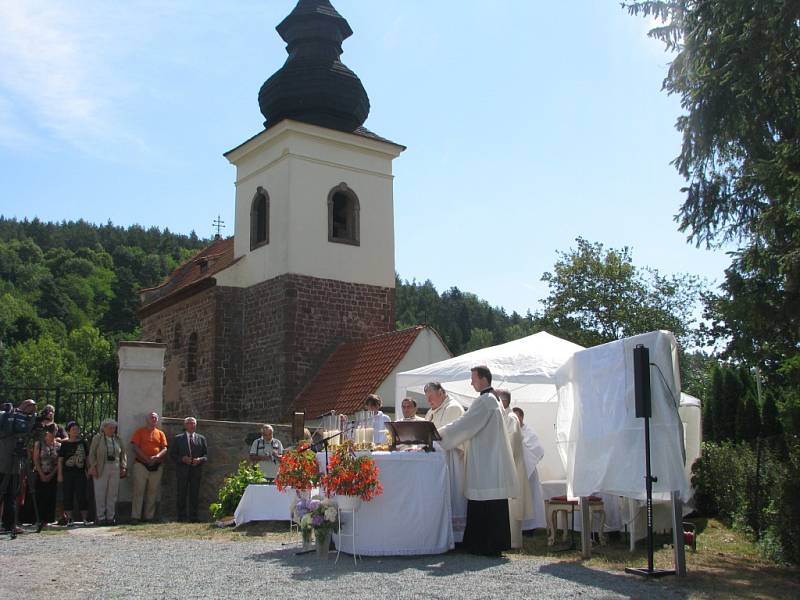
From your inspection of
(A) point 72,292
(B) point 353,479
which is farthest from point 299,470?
(A) point 72,292

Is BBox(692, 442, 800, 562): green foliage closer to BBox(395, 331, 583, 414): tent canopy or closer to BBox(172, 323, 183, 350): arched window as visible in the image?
BBox(395, 331, 583, 414): tent canopy

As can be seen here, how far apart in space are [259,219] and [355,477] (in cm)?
1804

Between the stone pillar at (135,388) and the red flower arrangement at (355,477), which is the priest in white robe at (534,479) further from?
the stone pillar at (135,388)

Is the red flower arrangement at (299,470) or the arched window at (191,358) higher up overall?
the arched window at (191,358)

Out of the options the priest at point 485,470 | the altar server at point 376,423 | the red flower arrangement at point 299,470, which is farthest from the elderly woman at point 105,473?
the priest at point 485,470

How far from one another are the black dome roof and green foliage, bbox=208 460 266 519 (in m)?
13.8

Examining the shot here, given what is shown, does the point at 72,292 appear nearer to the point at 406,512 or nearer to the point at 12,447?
the point at 12,447

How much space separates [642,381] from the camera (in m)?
8.32

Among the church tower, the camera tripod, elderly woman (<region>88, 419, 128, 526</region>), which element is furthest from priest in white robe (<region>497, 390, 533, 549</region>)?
the church tower

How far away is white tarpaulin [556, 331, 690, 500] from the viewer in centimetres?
849

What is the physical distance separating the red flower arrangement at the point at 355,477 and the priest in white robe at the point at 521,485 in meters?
1.72

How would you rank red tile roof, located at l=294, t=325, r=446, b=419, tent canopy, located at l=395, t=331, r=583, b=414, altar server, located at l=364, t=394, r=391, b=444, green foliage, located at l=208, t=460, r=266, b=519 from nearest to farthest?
altar server, located at l=364, t=394, r=391, b=444 → tent canopy, located at l=395, t=331, r=583, b=414 → green foliage, located at l=208, t=460, r=266, b=519 → red tile roof, located at l=294, t=325, r=446, b=419

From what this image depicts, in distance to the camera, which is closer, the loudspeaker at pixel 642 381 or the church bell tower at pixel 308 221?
the loudspeaker at pixel 642 381

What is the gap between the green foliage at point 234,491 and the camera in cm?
1348
